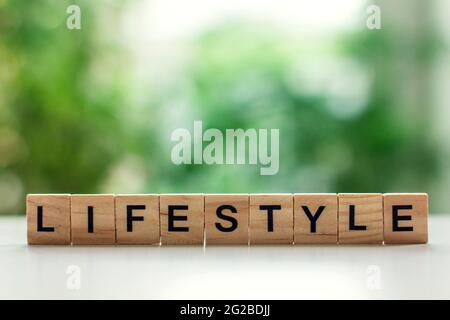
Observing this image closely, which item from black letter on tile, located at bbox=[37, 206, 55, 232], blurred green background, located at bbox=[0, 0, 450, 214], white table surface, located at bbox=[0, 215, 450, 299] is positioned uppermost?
blurred green background, located at bbox=[0, 0, 450, 214]

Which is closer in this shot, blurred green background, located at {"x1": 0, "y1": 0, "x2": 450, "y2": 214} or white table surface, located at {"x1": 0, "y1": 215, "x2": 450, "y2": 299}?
white table surface, located at {"x1": 0, "y1": 215, "x2": 450, "y2": 299}

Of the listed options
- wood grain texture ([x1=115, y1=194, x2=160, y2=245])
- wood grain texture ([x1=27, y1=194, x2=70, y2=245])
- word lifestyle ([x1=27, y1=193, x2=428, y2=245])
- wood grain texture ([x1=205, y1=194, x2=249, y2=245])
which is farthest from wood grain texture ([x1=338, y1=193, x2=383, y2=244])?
wood grain texture ([x1=27, y1=194, x2=70, y2=245])

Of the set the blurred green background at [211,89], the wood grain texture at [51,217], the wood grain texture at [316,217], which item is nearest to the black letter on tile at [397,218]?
the wood grain texture at [316,217]

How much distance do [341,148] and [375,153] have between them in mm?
174

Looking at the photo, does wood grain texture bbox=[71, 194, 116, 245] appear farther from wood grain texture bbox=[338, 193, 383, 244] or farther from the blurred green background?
the blurred green background

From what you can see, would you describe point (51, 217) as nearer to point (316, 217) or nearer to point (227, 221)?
point (227, 221)

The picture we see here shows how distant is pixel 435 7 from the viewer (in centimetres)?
354

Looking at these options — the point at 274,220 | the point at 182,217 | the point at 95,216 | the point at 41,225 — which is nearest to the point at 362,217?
the point at 274,220

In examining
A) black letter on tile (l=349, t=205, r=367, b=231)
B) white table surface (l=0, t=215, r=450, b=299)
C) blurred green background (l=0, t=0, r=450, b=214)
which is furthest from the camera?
blurred green background (l=0, t=0, r=450, b=214)

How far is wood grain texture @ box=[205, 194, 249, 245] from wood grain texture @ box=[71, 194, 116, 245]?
0.18m

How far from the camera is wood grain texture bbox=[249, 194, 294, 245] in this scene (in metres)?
1.30

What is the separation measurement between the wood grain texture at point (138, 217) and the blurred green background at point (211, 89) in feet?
7.08

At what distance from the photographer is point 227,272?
1.05 metres

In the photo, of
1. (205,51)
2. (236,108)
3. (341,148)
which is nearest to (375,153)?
(341,148)
